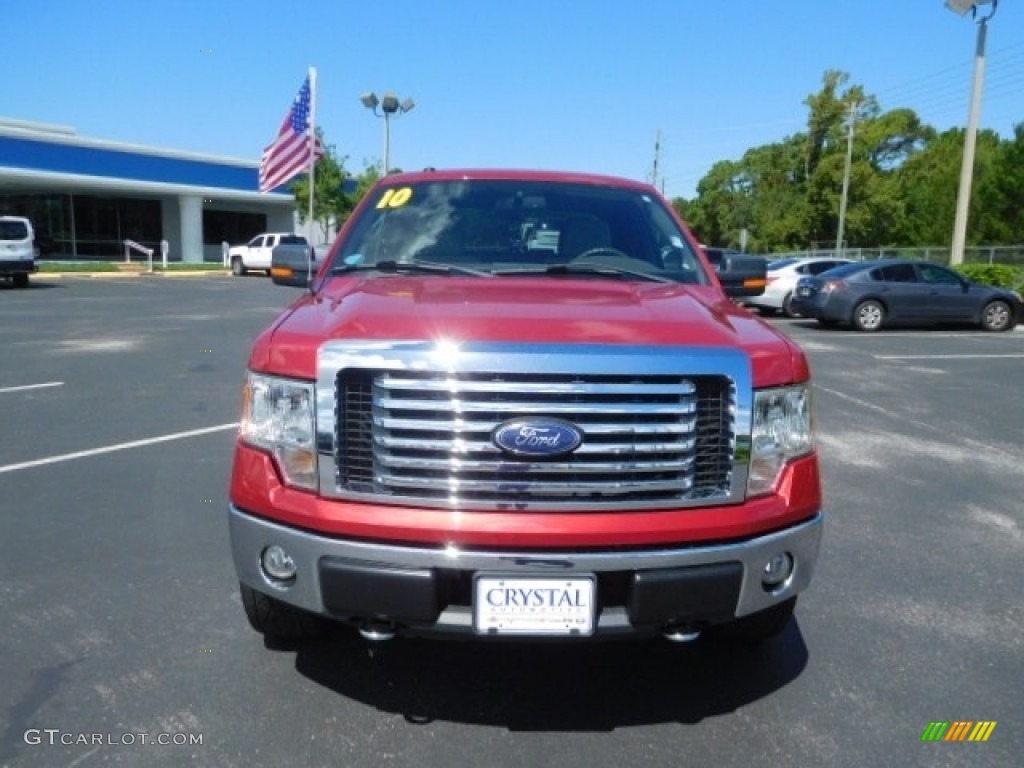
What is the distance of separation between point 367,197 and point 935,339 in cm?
1376

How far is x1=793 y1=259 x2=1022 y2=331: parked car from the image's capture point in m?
16.0

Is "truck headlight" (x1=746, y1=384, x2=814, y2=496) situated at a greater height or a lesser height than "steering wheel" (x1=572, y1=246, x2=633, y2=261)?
lesser

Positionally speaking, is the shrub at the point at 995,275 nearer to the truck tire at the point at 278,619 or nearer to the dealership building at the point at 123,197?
the truck tire at the point at 278,619

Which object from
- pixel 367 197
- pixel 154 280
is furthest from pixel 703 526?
pixel 154 280

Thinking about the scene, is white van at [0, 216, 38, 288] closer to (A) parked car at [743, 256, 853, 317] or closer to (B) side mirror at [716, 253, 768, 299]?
(A) parked car at [743, 256, 853, 317]

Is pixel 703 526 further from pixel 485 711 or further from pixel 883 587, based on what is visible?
pixel 883 587

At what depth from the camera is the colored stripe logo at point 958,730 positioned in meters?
2.69

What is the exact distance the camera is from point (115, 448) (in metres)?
5.88

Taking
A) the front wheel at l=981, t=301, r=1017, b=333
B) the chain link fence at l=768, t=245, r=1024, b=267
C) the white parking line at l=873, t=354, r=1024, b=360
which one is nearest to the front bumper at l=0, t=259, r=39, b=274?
the white parking line at l=873, t=354, r=1024, b=360

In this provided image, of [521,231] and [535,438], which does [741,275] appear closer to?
[521,231]

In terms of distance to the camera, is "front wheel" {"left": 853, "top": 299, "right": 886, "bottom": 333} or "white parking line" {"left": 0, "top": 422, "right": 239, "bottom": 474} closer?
"white parking line" {"left": 0, "top": 422, "right": 239, "bottom": 474}

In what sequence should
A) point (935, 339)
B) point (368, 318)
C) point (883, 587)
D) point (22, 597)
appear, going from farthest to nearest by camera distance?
1. point (935, 339)
2. point (883, 587)
3. point (22, 597)
4. point (368, 318)

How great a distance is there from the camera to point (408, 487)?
2441 millimetres

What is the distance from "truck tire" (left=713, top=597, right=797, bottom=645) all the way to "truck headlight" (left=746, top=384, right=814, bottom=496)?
0.60 meters
